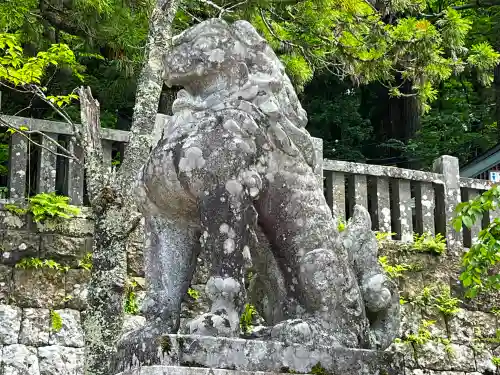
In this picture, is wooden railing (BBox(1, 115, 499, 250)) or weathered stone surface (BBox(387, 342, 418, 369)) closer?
wooden railing (BBox(1, 115, 499, 250))

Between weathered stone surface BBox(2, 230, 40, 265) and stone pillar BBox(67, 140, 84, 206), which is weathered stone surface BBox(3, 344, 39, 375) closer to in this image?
weathered stone surface BBox(2, 230, 40, 265)

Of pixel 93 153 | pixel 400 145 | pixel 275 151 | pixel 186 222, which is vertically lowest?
pixel 186 222

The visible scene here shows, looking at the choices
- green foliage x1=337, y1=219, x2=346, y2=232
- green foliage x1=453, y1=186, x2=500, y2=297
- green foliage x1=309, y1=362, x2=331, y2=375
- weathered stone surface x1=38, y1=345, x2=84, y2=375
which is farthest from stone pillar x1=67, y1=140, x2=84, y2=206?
green foliage x1=309, y1=362, x2=331, y2=375

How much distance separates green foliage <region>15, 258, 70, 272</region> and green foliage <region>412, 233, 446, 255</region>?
3169 millimetres

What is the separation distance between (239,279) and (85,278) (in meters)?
3.33

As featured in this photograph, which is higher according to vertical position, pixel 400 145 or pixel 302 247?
pixel 400 145

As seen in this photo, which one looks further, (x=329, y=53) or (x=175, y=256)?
(x=329, y=53)

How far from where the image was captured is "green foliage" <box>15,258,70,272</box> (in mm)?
6000

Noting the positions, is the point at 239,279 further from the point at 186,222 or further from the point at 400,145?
the point at 400,145

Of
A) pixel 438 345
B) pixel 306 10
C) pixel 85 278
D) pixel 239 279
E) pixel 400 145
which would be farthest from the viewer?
pixel 400 145

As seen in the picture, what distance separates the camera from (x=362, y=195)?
7371 millimetres

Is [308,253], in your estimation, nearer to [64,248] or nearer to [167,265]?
[167,265]

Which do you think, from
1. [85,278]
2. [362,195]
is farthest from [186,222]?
[362,195]

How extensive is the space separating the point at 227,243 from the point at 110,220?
7.76 ft
